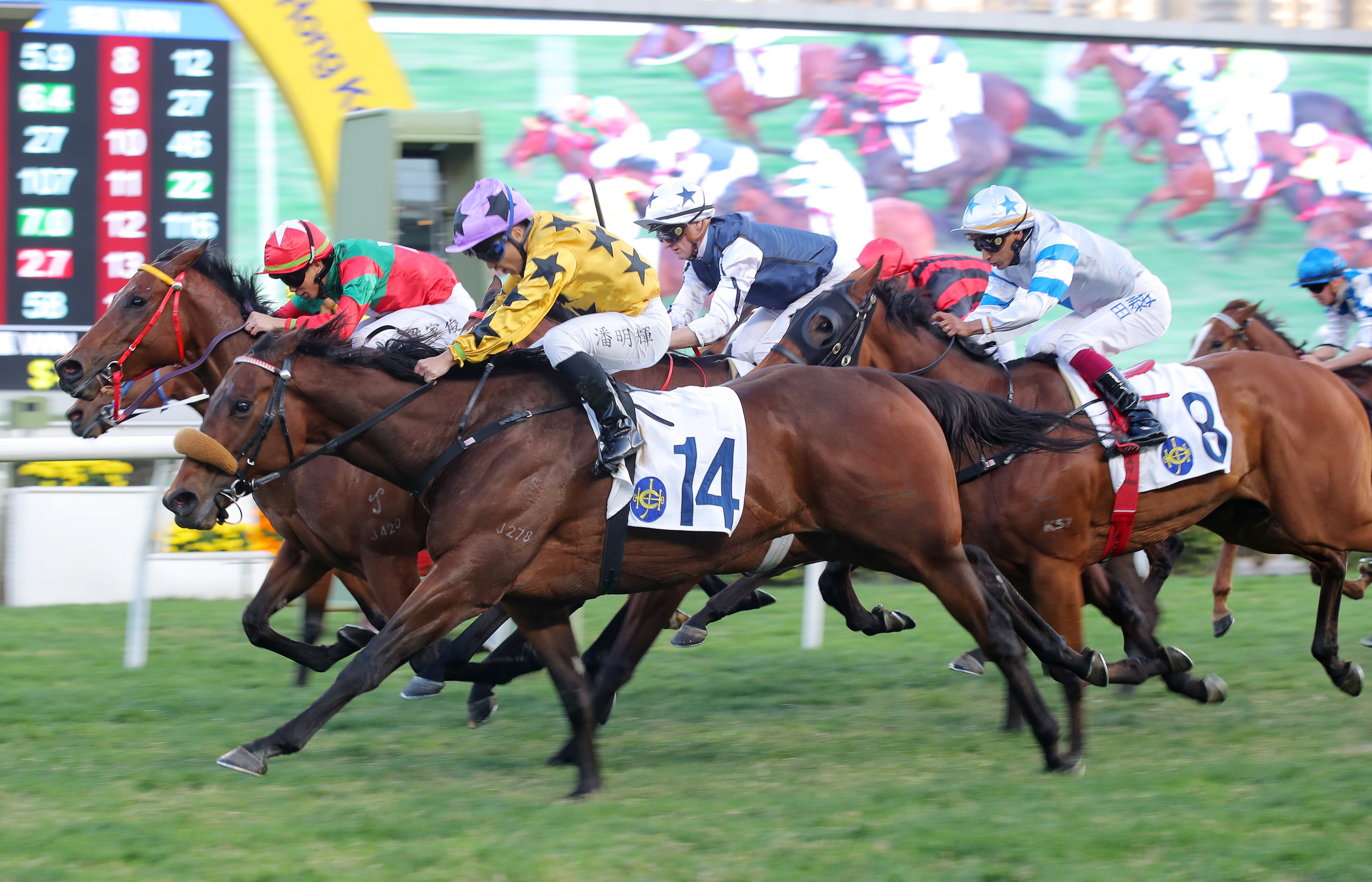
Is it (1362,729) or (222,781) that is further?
(1362,729)

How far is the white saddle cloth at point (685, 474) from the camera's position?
3.89 m

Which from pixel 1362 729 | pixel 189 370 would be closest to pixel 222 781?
pixel 189 370

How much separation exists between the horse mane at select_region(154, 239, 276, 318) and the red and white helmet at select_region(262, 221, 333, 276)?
0.48ft

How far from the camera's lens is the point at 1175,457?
15.2 feet

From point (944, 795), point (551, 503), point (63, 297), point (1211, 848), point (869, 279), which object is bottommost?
point (63, 297)

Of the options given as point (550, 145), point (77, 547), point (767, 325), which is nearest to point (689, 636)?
point (767, 325)

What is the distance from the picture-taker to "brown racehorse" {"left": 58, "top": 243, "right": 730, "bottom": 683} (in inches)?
185

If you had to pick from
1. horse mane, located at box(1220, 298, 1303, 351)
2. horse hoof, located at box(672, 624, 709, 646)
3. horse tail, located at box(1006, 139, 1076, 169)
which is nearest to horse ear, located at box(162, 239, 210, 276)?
horse hoof, located at box(672, 624, 709, 646)

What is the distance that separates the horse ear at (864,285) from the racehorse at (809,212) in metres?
5.41

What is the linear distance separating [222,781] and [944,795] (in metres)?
1.94

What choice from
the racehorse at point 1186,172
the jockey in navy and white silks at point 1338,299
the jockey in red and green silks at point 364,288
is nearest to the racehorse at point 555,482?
the jockey in red and green silks at point 364,288

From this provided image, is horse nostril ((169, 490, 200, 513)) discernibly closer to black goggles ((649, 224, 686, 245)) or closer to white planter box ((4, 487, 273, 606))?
black goggles ((649, 224, 686, 245))

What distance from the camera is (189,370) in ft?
16.4

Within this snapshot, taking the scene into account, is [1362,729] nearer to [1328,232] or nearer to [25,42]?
[25,42]
